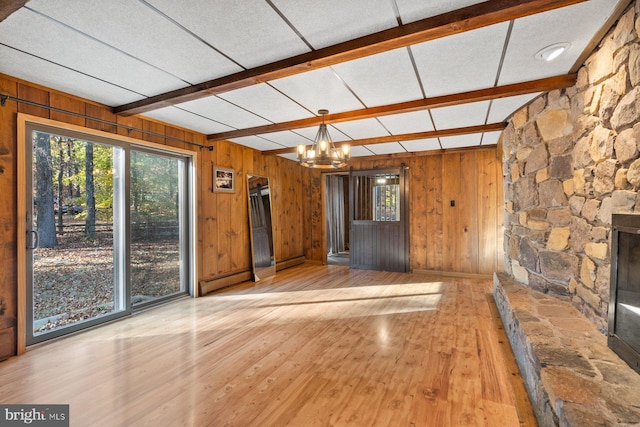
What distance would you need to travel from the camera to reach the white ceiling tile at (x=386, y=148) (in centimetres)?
494

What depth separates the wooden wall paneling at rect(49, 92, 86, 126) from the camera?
2.77 m

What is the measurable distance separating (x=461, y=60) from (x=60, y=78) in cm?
323

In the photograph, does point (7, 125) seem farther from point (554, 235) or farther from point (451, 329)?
point (554, 235)

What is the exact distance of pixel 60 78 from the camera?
2.50 metres

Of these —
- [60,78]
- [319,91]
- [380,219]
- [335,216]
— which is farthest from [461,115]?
[335,216]

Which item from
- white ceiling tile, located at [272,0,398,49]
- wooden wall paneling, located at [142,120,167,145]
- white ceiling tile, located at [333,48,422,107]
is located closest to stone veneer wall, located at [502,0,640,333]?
white ceiling tile, located at [333,48,422,107]

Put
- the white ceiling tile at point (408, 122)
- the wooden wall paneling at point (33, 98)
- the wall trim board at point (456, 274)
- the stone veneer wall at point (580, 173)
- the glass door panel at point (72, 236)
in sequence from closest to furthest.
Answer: the stone veneer wall at point (580, 173), the wooden wall paneling at point (33, 98), the glass door panel at point (72, 236), the white ceiling tile at point (408, 122), the wall trim board at point (456, 274)

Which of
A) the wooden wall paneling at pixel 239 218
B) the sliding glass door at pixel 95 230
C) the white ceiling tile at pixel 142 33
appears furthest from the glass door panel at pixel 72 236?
the wooden wall paneling at pixel 239 218

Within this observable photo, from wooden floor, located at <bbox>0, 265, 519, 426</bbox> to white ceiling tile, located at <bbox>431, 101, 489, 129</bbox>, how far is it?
2.32m

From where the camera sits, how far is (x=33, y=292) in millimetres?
2682

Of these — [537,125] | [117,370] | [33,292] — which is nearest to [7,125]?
[33,292]

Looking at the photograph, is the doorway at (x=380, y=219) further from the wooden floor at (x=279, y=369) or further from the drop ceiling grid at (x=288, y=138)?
the wooden floor at (x=279, y=369)

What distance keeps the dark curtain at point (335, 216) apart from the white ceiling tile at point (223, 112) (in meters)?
4.05

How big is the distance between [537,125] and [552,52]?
1046 millimetres
